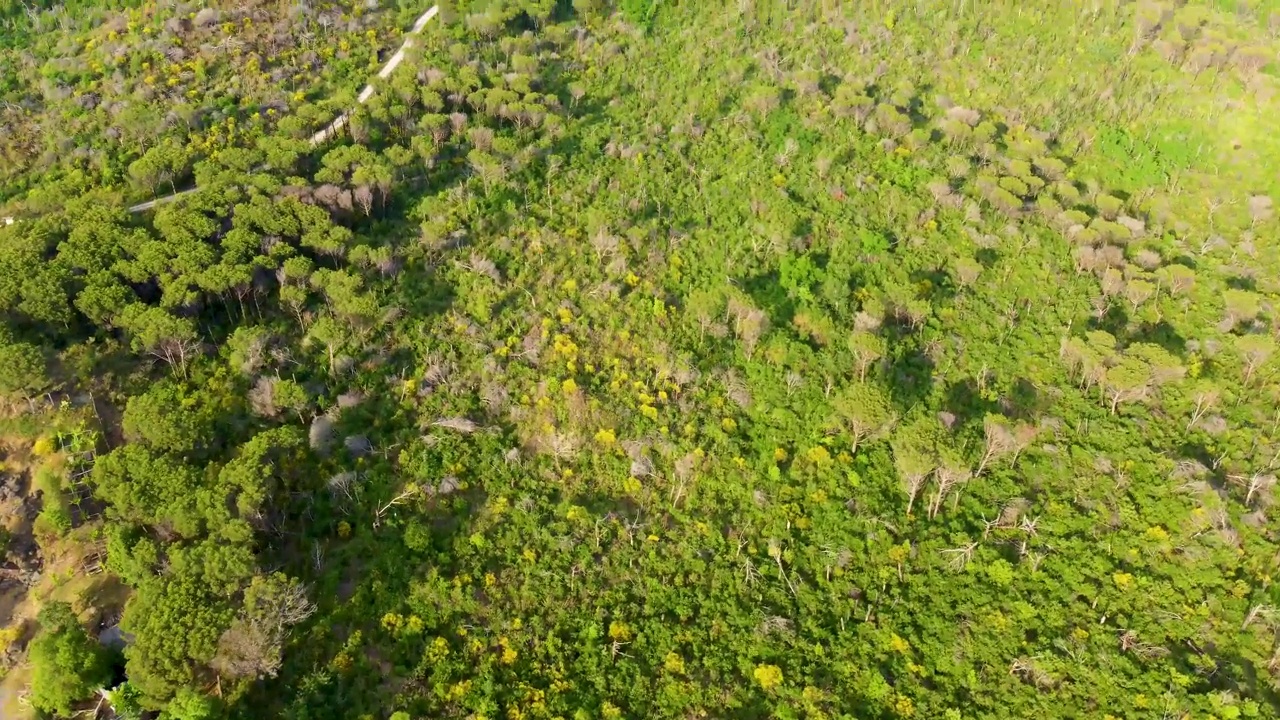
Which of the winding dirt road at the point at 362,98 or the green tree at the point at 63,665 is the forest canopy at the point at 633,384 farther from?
the winding dirt road at the point at 362,98

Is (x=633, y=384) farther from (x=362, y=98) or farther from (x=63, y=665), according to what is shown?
(x=362, y=98)

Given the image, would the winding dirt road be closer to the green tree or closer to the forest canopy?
the forest canopy

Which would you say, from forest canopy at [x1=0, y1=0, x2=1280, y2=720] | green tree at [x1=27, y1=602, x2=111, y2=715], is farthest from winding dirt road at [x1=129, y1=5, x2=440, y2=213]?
green tree at [x1=27, y1=602, x2=111, y2=715]

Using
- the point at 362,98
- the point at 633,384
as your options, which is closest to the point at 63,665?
the point at 633,384

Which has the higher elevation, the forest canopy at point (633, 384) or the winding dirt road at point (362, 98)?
the winding dirt road at point (362, 98)

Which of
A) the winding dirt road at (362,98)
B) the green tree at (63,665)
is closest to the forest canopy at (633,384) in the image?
the green tree at (63,665)

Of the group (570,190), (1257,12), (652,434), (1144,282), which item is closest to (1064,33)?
(1257,12)
